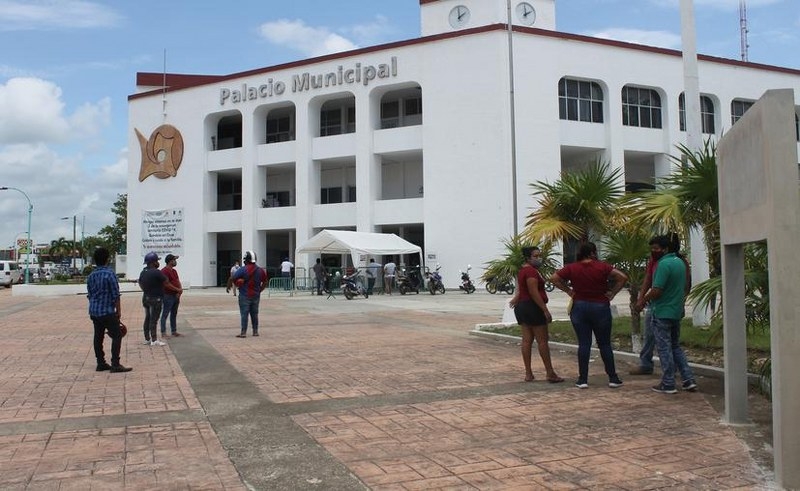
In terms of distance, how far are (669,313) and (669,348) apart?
0.38 meters

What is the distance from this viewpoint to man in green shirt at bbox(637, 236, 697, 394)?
7.25m

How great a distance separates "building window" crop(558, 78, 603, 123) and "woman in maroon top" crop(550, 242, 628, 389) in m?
28.4

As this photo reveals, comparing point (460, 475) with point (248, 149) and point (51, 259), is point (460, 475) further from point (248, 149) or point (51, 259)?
point (51, 259)

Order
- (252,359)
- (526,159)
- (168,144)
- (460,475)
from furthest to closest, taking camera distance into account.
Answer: (168,144), (526,159), (252,359), (460,475)

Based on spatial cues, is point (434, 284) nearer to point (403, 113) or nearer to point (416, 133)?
point (416, 133)

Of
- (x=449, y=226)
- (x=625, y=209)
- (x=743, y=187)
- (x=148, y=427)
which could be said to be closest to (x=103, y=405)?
(x=148, y=427)

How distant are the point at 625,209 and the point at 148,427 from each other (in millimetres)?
7576

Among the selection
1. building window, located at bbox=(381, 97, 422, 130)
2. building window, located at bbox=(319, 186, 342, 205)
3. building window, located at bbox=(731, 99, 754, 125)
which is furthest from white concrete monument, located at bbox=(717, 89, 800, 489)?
building window, located at bbox=(731, 99, 754, 125)

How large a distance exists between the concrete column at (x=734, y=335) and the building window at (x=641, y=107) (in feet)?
106

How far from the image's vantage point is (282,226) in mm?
39094

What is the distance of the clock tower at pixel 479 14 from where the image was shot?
3681 cm

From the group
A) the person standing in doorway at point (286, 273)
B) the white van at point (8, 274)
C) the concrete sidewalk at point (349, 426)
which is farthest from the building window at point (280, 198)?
the concrete sidewalk at point (349, 426)

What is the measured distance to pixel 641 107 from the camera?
120 ft

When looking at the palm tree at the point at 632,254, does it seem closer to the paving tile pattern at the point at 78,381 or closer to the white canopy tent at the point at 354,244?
the paving tile pattern at the point at 78,381
